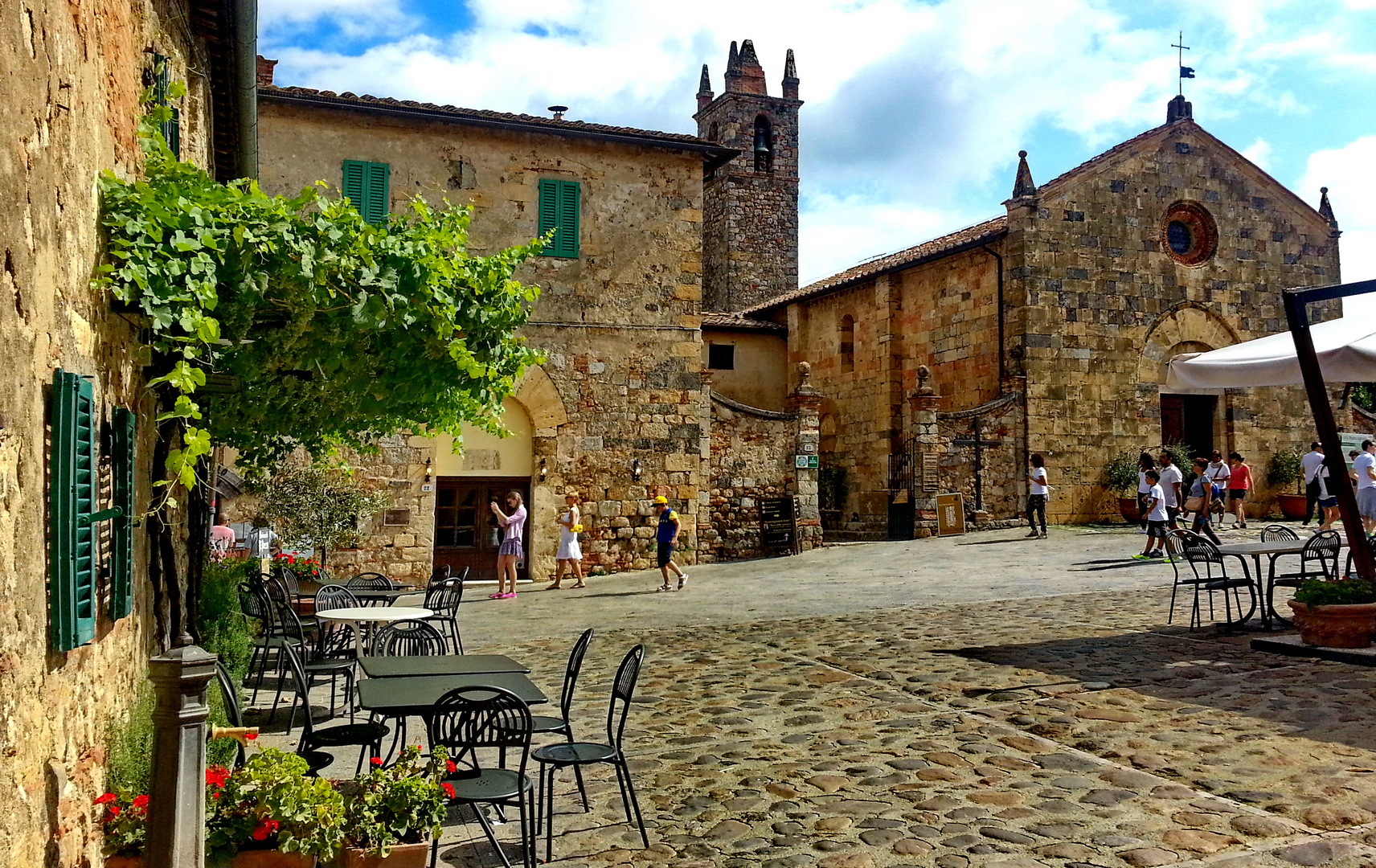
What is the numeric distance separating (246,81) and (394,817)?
5.95m

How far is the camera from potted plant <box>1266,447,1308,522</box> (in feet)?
75.7

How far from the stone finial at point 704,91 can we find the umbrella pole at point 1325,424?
34.0 metres

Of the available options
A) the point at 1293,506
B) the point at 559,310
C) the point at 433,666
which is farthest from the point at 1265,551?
the point at 1293,506

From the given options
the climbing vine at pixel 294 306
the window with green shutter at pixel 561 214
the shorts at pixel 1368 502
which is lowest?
the shorts at pixel 1368 502

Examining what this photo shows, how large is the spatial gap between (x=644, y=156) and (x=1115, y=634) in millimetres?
12083

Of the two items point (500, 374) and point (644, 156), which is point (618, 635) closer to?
point (500, 374)

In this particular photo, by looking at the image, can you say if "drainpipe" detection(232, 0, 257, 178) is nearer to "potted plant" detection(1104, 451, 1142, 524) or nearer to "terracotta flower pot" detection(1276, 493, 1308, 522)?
"potted plant" detection(1104, 451, 1142, 524)

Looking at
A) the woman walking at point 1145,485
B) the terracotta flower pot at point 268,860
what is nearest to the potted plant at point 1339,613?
the terracotta flower pot at point 268,860

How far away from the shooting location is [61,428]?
143 inches

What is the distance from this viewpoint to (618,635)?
446 inches

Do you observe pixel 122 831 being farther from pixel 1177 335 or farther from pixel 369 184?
pixel 1177 335

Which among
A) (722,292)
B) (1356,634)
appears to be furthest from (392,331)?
(722,292)

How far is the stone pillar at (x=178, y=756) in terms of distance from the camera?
3.23 m

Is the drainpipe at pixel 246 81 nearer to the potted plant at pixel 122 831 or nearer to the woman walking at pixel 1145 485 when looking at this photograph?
the potted plant at pixel 122 831
